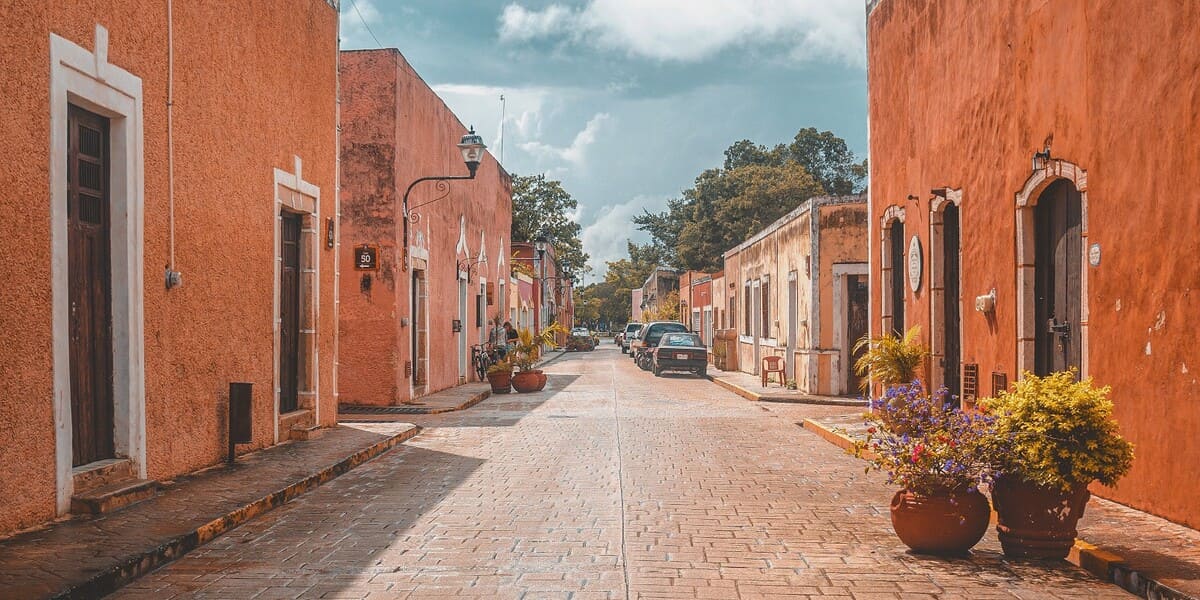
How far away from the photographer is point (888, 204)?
15.6 meters

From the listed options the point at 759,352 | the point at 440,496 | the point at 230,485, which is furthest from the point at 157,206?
the point at 759,352

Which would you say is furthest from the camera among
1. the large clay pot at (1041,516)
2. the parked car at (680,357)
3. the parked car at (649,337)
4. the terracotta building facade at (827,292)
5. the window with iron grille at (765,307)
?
the parked car at (649,337)

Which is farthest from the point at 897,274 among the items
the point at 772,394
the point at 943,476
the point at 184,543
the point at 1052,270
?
the point at 184,543

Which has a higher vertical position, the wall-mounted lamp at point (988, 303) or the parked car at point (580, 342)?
the wall-mounted lamp at point (988, 303)

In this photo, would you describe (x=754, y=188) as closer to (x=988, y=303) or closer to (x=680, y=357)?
(x=680, y=357)

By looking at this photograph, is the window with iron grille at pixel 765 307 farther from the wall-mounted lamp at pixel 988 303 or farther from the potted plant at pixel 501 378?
the wall-mounted lamp at pixel 988 303

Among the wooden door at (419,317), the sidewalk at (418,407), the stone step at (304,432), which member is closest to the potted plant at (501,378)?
the sidewalk at (418,407)

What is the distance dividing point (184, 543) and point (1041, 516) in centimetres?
560

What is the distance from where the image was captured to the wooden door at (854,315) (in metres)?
21.2

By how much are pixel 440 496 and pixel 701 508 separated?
7.70ft

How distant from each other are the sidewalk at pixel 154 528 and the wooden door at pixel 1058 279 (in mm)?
7254

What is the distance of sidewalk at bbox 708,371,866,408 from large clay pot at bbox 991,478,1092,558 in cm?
1260

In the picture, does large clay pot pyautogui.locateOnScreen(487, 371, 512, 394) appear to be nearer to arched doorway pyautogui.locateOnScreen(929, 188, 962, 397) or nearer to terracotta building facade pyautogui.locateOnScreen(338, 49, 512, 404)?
terracotta building facade pyautogui.locateOnScreen(338, 49, 512, 404)

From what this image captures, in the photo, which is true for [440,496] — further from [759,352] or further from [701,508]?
[759,352]
